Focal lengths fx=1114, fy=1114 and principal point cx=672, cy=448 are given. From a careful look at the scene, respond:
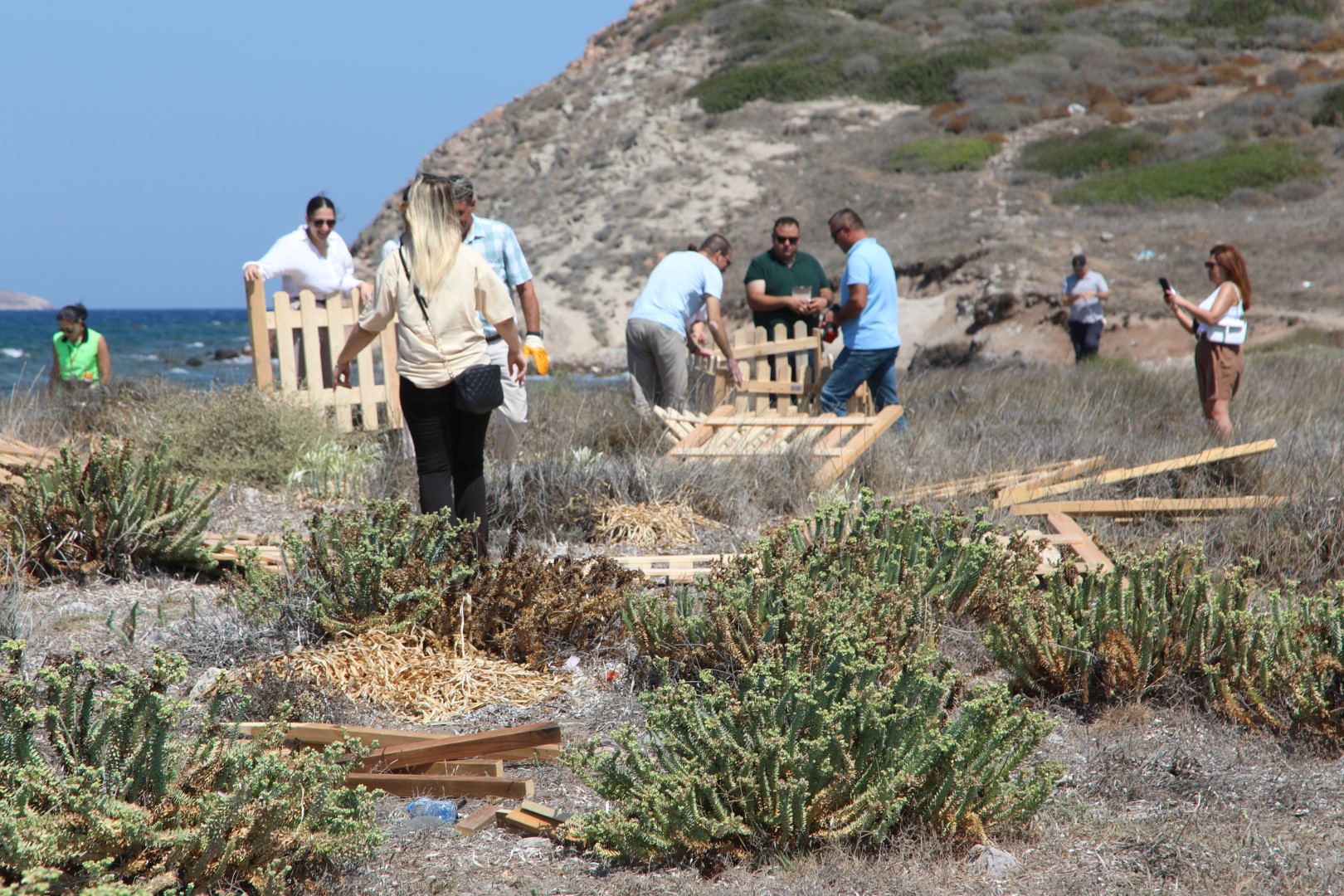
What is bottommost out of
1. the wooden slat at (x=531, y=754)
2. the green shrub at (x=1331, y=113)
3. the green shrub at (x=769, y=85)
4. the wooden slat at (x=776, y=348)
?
→ the wooden slat at (x=531, y=754)

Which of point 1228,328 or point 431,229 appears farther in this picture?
point 1228,328

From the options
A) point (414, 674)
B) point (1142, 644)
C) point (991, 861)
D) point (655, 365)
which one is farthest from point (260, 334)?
point (991, 861)

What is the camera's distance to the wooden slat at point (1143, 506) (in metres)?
5.68

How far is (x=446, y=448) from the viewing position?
15.1 feet

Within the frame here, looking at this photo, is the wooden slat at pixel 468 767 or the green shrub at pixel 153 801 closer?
the green shrub at pixel 153 801

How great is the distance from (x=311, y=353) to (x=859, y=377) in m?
3.79

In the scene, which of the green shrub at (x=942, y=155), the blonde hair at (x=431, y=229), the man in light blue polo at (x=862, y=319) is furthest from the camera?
the green shrub at (x=942, y=155)

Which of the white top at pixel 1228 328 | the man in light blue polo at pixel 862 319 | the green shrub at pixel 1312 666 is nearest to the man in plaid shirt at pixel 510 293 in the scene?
the man in light blue polo at pixel 862 319

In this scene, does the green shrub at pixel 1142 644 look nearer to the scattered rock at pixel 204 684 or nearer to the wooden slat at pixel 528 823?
the wooden slat at pixel 528 823

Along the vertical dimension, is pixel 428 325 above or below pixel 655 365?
above

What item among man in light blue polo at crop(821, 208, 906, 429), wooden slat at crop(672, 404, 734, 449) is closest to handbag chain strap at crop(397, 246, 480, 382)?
wooden slat at crop(672, 404, 734, 449)

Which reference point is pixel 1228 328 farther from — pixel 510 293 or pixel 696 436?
pixel 510 293

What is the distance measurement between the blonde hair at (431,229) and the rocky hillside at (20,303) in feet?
620

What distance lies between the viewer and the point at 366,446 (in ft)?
23.4
